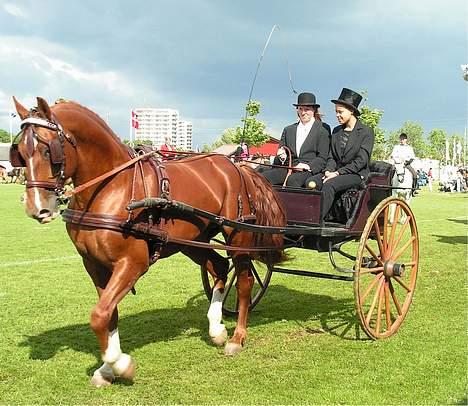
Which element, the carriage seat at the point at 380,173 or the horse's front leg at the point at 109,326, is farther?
the carriage seat at the point at 380,173

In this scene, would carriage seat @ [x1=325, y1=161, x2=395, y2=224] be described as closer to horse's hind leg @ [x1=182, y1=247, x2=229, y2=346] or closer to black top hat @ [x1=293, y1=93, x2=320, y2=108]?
black top hat @ [x1=293, y1=93, x2=320, y2=108]

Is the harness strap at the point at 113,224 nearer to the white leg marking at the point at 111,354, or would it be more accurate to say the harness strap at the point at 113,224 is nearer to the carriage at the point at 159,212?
the carriage at the point at 159,212

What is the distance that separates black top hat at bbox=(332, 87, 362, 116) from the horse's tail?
138cm

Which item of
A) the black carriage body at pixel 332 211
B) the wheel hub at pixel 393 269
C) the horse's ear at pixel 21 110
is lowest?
the wheel hub at pixel 393 269

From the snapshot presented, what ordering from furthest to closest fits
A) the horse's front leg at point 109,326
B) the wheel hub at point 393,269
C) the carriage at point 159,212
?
1. the wheel hub at point 393,269
2. the horse's front leg at point 109,326
3. the carriage at point 159,212

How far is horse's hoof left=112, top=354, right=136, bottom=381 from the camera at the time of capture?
454 centimetres

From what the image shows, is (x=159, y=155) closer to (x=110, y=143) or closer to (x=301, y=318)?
(x=110, y=143)

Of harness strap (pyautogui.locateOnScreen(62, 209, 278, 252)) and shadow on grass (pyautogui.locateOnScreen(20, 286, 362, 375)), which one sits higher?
harness strap (pyautogui.locateOnScreen(62, 209, 278, 252))

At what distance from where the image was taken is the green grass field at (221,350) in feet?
15.0

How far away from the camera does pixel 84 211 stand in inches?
177

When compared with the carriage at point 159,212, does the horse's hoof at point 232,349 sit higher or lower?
lower

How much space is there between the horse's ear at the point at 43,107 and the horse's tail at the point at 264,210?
2320mm

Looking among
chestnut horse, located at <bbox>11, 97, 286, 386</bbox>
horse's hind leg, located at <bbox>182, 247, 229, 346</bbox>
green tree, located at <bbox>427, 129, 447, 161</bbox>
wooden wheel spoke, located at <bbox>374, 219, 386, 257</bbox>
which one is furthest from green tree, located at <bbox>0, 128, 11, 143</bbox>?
chestnut horse, located at <bbox>11, 97, 286, 386</bbox>

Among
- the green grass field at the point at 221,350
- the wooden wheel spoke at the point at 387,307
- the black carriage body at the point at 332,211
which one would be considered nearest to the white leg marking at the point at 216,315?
the green grass field at the point at 221,350
